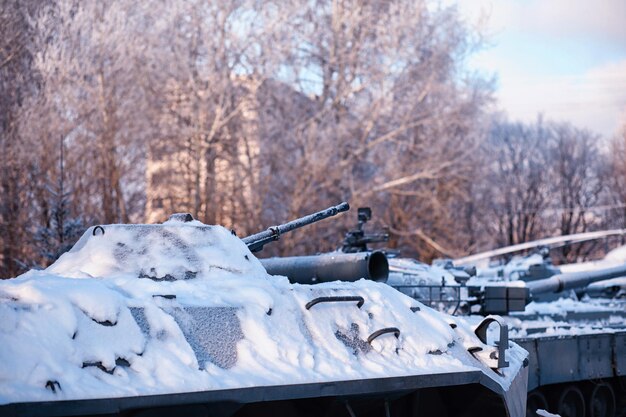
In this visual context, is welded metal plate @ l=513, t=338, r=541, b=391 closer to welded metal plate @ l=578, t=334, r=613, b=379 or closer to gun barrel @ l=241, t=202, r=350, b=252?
welded metal plate @ l=578, t=334, r=613, b=379

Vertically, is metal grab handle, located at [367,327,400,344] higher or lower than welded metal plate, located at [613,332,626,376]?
higher

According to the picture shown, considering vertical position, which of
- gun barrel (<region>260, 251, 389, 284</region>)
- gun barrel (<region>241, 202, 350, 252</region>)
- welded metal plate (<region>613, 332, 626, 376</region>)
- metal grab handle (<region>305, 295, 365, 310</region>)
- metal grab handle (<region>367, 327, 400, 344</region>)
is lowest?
welded metal plate (<region>613, 332, 626, 376</region>)

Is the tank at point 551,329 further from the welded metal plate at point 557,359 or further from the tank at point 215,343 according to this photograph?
the tank at point 215,343

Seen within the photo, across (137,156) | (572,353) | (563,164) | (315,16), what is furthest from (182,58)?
(563,164)

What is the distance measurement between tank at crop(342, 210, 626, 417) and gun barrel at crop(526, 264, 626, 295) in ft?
0.05

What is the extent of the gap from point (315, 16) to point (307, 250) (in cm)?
714

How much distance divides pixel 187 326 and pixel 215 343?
0.18 metres

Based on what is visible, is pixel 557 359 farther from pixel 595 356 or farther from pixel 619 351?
pixel 619 351

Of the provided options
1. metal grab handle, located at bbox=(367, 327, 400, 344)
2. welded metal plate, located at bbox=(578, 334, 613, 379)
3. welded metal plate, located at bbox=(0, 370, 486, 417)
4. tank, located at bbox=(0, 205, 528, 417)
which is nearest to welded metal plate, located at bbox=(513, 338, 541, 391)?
welded metal plate, located at bbox=(578, 334, 613, 379)

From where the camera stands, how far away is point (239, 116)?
28.8 m

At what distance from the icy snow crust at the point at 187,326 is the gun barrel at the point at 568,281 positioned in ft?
26.2

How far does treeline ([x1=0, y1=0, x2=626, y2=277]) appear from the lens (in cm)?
2378

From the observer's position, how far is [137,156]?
27172 millimetres

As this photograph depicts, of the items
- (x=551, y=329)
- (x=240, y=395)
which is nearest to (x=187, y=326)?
(x=240, y=395)
